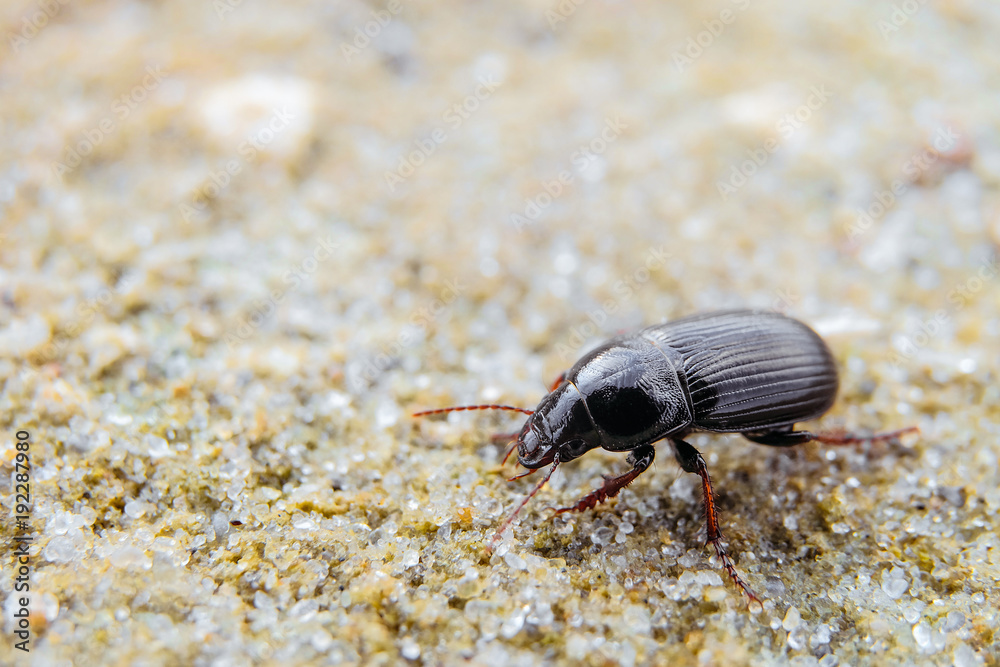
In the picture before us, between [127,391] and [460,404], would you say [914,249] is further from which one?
[127,391]

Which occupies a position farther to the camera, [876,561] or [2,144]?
[2,144]

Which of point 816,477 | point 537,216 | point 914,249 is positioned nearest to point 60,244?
point 537,216
